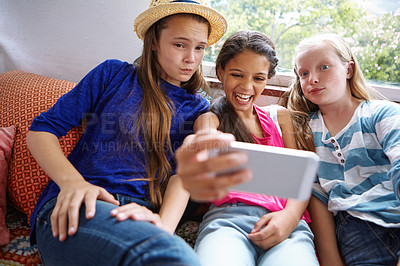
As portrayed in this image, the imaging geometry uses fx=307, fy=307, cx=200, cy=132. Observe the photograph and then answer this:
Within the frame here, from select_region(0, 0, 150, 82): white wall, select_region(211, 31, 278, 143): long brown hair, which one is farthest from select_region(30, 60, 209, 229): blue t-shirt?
select_region(0, 0, 150, 82): white wall

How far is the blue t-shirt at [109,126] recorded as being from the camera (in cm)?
93

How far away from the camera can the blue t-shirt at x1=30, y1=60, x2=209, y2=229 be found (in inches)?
36.8

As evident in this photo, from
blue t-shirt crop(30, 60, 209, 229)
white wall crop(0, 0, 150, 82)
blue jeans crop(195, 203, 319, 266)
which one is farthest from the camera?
white wall crop(0, 0, 150, 82)

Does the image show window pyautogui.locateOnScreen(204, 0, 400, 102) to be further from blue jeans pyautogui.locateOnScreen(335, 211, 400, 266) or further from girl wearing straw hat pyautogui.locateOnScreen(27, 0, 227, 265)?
blue jeans pyautogui.locateOnScreen(335, 211, 400, 266)

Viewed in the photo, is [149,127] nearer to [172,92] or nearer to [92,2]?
[172,92]

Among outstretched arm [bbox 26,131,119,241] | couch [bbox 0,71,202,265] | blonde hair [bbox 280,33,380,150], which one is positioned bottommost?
couch [bbox 0,71,202,265]

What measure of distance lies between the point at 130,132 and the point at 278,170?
1.94ft

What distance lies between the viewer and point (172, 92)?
3.62ft

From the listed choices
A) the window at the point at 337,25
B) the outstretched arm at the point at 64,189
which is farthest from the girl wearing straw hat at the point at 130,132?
the window at the point at 337,25

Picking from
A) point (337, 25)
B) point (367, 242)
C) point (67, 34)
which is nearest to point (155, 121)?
point (367, 242)

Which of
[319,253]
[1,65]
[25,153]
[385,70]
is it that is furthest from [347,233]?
[1,65]

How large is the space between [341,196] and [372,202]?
9cm

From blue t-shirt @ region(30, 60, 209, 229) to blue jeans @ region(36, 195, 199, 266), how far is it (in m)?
0.22

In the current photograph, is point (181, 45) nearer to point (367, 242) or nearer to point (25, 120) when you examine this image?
point (25, 120)
